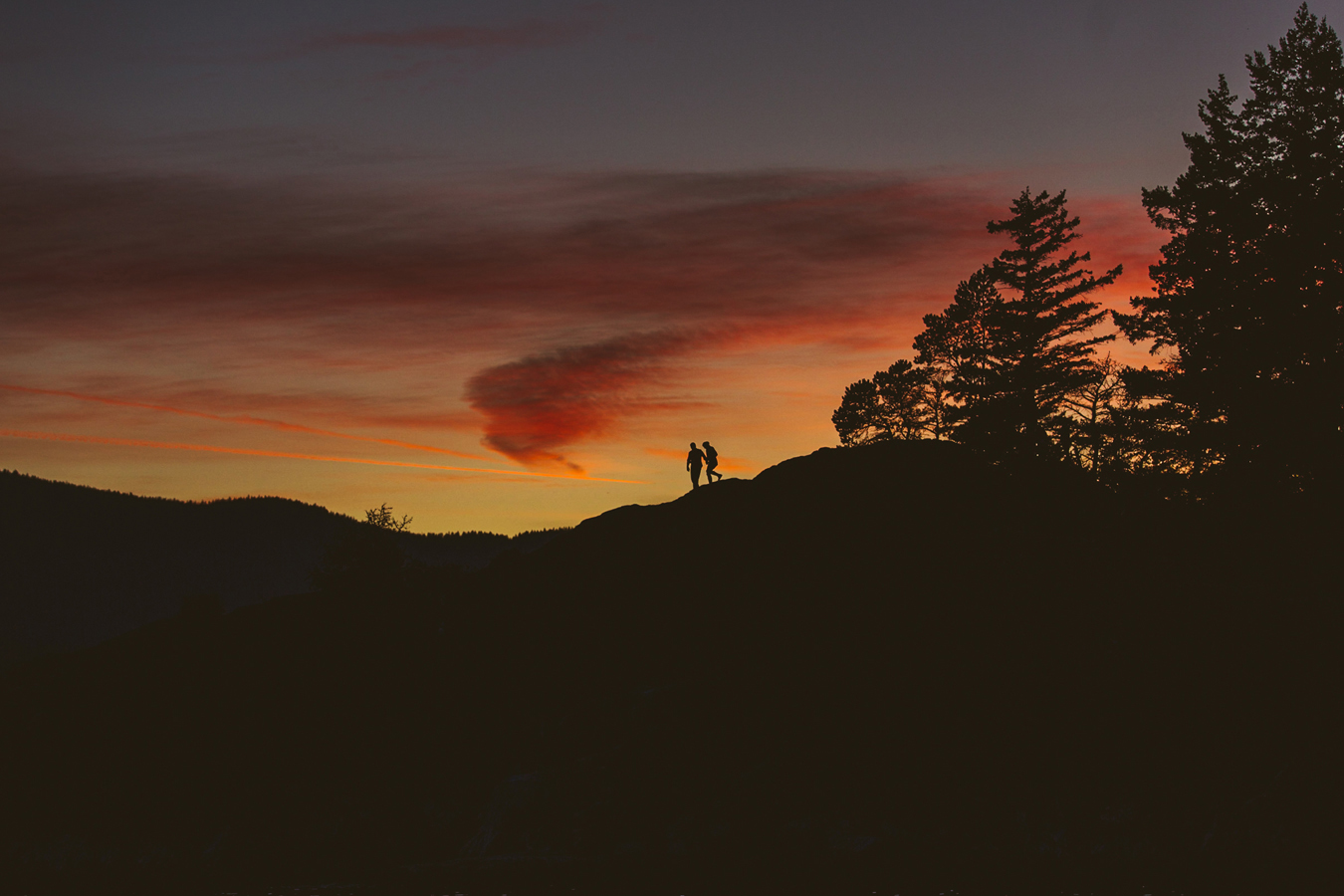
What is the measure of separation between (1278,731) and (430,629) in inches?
1451

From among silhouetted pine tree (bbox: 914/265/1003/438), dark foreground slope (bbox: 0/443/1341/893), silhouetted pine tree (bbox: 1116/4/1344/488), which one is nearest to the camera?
dark foreground slope (bbox: 0/443/1341/893)

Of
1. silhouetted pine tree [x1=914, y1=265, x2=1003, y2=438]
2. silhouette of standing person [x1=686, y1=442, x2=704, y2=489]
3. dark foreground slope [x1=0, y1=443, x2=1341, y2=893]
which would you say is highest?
silhouetted pine tree [x1=914, y1=265, x2=1003, y2=438]

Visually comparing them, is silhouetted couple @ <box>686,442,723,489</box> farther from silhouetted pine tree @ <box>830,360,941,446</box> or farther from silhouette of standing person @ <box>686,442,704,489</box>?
silhouetted pine tree @ <box>830,360,941,446</box>

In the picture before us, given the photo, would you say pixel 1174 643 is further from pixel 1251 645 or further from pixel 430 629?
pixel 430 629

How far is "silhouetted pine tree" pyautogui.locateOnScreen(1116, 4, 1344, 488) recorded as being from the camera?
41.8 meters

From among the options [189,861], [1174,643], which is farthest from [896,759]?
[189,861]

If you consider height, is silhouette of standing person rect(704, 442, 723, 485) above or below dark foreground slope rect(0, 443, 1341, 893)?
above

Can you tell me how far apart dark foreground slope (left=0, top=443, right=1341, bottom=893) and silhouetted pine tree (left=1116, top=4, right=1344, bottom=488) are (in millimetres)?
3622

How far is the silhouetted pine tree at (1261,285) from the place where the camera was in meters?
41.8

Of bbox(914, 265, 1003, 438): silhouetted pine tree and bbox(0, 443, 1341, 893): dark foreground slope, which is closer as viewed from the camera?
bbox(0, 443, 1341, 893): dark foreground slope

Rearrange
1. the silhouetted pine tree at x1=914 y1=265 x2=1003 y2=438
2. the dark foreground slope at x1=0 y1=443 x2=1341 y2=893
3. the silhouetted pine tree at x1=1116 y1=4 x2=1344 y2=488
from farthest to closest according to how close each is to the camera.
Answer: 1. the silhouetted pine tree at x1=914 y1=265 x2=1003 y2=438
2. the silhouetted pine tree at x1=1116 y1=4 x2=1344 y2=488
3. the dark foreground slope at x1=0 y1=443 x2=1341 y2=893

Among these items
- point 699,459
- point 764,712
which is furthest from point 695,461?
point 764,712

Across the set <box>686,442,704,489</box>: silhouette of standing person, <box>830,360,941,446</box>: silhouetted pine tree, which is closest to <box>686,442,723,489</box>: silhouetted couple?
<box>686,442,704,489</box>: silhouette of standing person

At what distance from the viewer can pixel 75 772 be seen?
45938 millimetres
